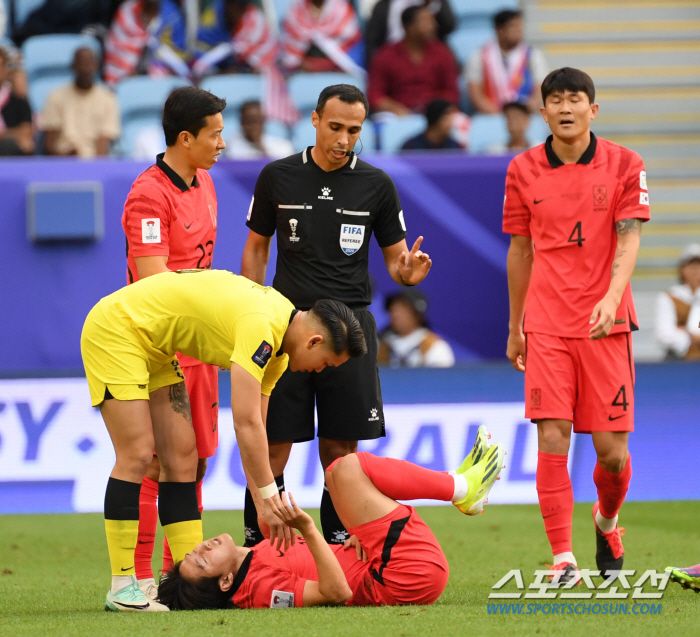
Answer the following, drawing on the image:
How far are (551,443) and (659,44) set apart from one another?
9.18 meters

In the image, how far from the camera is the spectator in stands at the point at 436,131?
10133 mm

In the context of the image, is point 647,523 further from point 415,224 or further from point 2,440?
point 2,440

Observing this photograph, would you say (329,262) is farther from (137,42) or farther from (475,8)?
(475,8)

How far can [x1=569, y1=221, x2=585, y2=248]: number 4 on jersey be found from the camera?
5.30m

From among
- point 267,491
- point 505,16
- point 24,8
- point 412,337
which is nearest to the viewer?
point 267,491

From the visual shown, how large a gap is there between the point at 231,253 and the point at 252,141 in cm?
163

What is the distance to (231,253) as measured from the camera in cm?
903

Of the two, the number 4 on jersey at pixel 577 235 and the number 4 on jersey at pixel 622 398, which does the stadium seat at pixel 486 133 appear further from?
the number 4 on jersey at pixel 622 398

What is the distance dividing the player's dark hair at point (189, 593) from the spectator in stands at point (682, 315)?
5.72 meters

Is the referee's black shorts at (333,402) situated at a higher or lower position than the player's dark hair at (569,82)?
lower

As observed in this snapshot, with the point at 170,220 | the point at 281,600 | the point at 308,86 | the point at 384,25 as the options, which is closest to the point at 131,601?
the point at 281,600

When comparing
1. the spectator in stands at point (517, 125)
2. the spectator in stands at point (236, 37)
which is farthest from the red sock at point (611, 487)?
the spectator in stands at point (236, 37)

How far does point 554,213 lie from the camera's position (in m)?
5.32

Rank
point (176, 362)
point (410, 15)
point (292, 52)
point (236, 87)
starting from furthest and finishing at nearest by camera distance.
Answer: point (292, 52) < point (410, 15) < point (236, 87) < point (176, 362)
